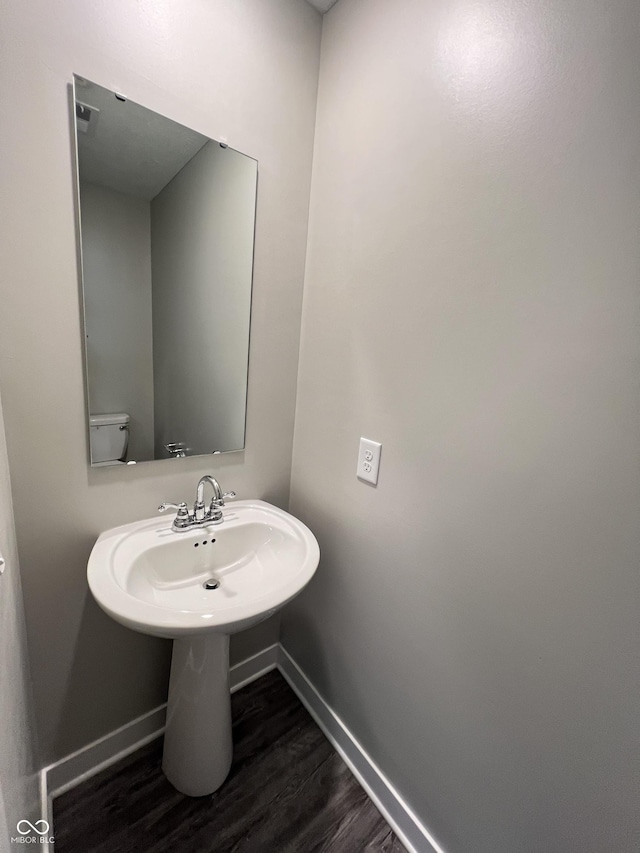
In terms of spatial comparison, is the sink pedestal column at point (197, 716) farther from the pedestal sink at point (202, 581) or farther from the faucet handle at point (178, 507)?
the faucet handle at point (178, 507)

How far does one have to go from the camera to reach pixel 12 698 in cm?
68

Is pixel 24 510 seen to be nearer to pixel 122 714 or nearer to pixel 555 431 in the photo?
pixel 122 714

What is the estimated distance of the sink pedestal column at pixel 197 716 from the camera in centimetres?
105

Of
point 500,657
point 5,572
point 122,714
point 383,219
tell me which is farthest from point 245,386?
point 122,714

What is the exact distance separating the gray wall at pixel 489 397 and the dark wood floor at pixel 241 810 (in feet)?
0.63

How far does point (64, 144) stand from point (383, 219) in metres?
0.80

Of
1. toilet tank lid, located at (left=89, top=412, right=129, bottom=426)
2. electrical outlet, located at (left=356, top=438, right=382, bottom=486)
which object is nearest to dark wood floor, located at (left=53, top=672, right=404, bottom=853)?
electrical outlet, located at (left=356, top=438, right=382, bottom=486)

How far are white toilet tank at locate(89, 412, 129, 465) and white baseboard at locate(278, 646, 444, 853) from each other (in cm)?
115

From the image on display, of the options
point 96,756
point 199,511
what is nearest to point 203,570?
point 199,511

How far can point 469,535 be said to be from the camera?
32.8 inches

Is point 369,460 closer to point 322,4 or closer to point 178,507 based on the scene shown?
point 178,507

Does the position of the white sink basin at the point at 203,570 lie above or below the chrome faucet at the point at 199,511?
below

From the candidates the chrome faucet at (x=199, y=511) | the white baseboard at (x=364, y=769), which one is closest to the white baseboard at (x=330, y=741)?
the white baseboard at (x=364, y=769)

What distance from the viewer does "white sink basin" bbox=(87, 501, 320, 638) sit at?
76cm
